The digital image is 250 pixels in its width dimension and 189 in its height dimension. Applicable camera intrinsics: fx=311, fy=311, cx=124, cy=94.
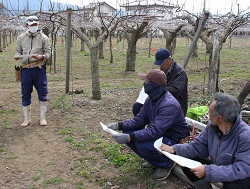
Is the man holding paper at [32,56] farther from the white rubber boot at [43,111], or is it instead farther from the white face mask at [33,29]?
the white rubber boot at [43,111]

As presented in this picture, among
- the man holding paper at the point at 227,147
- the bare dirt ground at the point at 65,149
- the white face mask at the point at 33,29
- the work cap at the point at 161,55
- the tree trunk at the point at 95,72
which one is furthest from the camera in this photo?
the tree trunk at the point at 95,72

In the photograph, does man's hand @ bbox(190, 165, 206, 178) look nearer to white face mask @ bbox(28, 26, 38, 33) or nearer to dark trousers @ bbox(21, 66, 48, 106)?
dark trousers @ bbox(21, 66, 48, 106)

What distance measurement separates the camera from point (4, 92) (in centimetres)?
790

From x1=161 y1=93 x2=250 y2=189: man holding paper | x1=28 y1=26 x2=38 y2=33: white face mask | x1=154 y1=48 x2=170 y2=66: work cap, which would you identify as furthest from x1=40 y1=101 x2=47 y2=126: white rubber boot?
x1=161 y1=93 x2=250 y2=189: man holding paper

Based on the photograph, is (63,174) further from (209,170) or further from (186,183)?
(209,170)

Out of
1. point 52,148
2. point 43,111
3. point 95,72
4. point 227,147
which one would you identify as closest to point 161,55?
point 227,147

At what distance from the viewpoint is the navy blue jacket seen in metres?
3.08

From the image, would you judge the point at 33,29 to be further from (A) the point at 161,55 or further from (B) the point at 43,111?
A: (A) the point at 161,55

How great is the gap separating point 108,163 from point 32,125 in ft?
6.71

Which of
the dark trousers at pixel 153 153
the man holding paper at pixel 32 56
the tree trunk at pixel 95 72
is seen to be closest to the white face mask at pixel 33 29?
the man holding paper at pixel 32 56

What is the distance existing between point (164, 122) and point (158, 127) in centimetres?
8

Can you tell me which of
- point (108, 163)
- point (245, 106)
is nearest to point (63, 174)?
point (108, 163)

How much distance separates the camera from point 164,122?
307 centimetres

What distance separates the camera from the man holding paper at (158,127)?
309 centimetres
